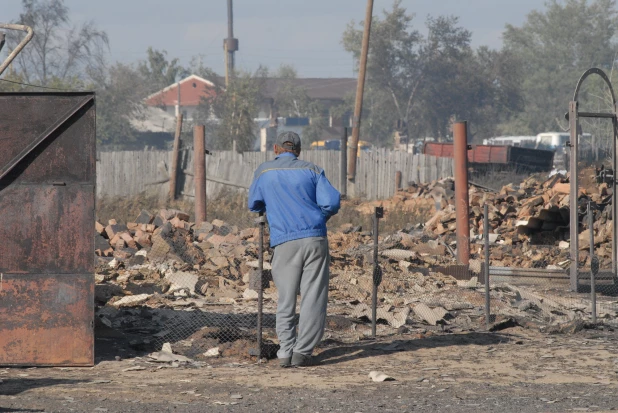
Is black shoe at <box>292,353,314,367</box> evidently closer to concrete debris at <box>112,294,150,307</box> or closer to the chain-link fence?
the chain-link fence

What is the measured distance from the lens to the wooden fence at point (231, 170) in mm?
27219

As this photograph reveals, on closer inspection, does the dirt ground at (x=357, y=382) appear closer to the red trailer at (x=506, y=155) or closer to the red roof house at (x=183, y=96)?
the red trailer at (x=506, y=155)

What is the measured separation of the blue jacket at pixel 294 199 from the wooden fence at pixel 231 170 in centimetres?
1918

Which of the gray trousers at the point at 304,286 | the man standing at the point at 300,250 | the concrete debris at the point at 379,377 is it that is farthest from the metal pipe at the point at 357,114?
the concrete debris at the point at 379,377

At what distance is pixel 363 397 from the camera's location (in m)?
6.62

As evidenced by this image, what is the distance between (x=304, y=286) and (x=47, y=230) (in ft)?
6.53

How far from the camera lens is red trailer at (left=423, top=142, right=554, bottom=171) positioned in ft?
107

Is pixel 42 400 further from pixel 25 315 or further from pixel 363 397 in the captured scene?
pixel 363 397

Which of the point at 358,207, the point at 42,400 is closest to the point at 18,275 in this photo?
the point at 42,400

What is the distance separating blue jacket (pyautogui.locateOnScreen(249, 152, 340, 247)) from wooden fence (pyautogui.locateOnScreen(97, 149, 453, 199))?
19.2 meters

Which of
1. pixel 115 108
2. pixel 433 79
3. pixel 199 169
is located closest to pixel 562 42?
pixel 433 79

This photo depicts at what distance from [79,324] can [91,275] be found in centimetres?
39

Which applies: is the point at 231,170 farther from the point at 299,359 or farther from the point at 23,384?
the point at 23,384

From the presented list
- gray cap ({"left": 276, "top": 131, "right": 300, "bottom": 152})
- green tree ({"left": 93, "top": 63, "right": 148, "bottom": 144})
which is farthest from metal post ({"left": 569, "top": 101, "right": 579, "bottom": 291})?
green tree ({"left": 93, "top": 63, "right": 148, "bottom": 144})
